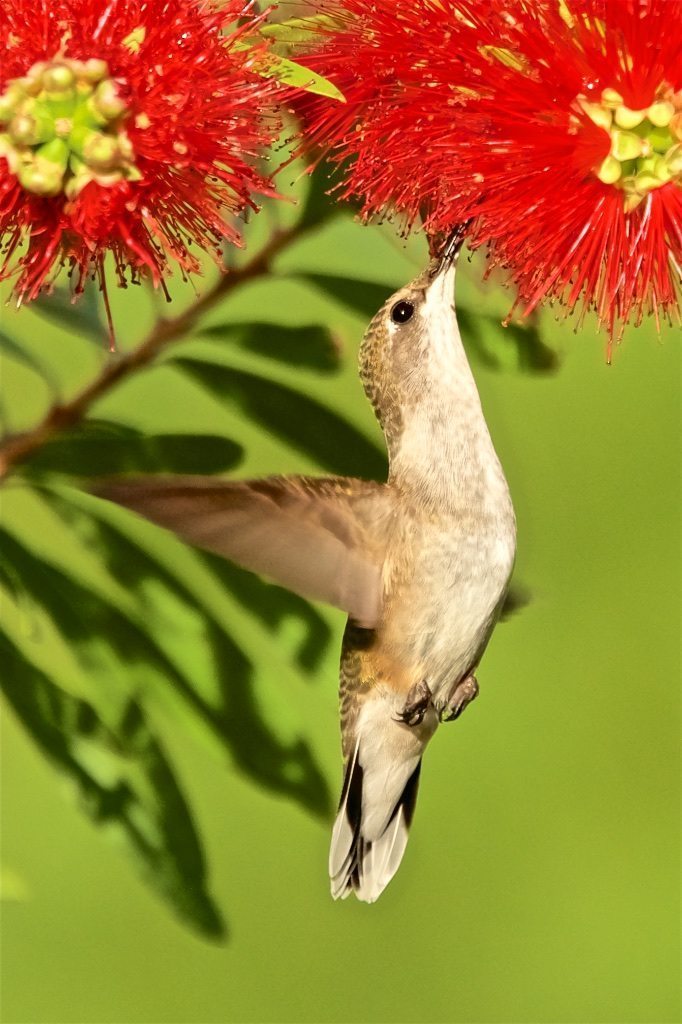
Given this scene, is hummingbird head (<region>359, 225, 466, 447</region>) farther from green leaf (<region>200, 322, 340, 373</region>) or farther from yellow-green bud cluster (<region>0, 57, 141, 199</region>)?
yellow-green bud cluster (<region>0, 57, 141, 199</region>)

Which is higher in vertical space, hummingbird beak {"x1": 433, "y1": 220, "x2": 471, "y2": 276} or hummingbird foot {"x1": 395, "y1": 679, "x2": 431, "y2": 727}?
hummingbird beak {"x1": 433, "y1": 220, "x2": 471, "y2": 276}

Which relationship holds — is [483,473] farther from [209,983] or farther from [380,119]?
[209,983]

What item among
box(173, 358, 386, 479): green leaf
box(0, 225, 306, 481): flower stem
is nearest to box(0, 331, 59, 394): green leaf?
box(0, 225, 306, 481): flower stem

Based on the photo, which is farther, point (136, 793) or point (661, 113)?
point (136, 793)

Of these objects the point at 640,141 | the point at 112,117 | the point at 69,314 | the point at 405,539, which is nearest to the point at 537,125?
the point at 640,141

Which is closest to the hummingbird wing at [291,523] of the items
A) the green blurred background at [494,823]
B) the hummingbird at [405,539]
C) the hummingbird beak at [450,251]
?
the hummingbird at [405,539]

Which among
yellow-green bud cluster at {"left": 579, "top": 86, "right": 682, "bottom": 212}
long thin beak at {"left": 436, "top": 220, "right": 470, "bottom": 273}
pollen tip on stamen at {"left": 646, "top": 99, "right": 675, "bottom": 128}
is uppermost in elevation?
pollen tip on stamen at {"left": 646, "top": 99, "right": 675, "bottom": 128}

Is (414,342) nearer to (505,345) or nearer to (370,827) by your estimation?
(505,345)

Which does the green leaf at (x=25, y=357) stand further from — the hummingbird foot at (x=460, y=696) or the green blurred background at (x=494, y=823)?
the green blurred background at (x=494, y=823)
